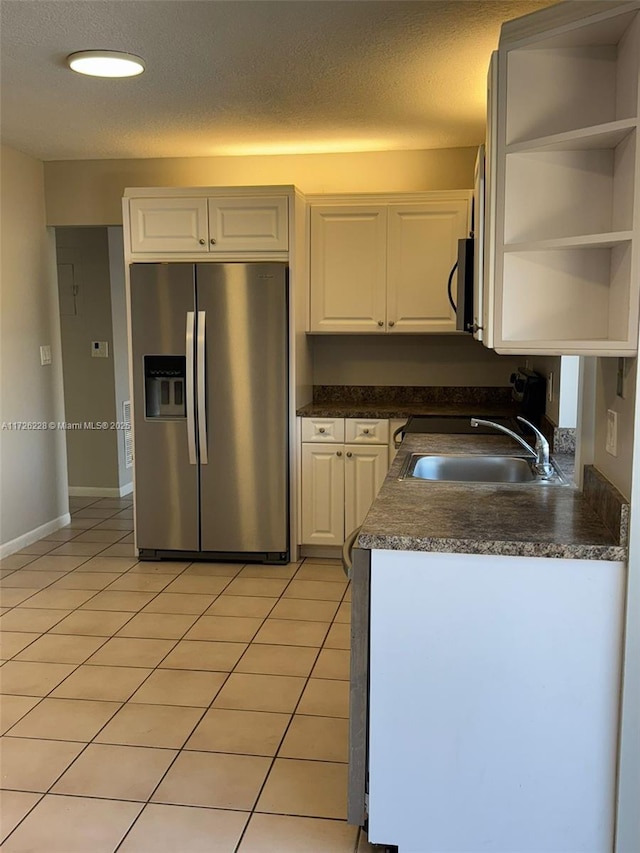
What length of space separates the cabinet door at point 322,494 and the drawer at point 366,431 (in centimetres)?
9

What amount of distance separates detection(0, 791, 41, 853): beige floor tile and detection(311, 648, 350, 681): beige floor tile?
1.10 metres

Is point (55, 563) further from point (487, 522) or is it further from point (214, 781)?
point (487, 522)

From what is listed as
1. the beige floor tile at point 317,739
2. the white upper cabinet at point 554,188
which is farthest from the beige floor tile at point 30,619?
the white upper cabinet at point 554,188

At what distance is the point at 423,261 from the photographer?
14.2 feet

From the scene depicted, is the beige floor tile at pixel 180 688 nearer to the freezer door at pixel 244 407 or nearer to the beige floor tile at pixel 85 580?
the beige floor tile at pixel 85 580

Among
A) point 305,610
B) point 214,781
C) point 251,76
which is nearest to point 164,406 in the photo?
point 305,610

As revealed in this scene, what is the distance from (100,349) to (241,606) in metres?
3.00

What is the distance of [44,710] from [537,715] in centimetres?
176

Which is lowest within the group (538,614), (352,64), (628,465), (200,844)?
(200,844)

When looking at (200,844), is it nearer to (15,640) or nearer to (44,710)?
(44,710)

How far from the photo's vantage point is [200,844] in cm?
198

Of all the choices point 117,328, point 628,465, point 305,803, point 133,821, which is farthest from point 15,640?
point 117,328

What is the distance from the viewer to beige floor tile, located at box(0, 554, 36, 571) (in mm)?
4316

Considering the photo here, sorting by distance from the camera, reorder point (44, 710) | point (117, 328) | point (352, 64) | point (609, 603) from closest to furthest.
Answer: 1. point (609, 603)
2. point (44, 710)
3. point (352, 64)
4. point (117, 328)
